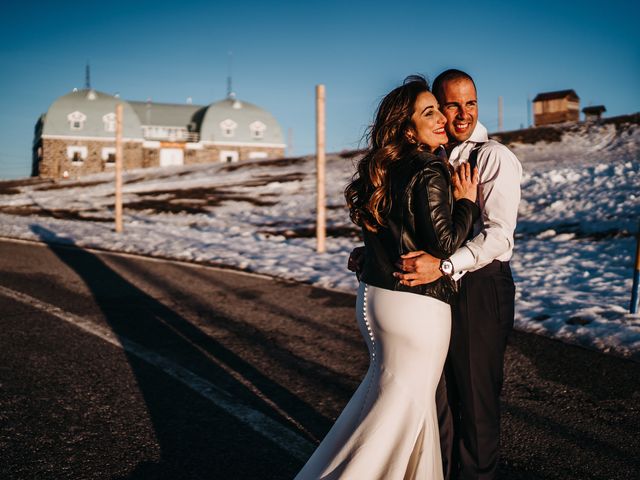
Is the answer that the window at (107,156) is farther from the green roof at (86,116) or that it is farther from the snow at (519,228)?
the snow at (519,228)

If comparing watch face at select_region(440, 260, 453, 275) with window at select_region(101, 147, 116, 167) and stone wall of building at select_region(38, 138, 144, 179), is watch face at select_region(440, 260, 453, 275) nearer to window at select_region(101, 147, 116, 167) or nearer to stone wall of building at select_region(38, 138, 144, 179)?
stone wall of building at select_region(38, 138, 144, 179)

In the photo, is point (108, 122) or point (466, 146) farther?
point (108, 122)

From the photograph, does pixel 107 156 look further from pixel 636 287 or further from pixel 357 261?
pixel 357 261

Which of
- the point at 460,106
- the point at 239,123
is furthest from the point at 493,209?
the point at 239,123

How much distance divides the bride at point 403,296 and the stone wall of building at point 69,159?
5881 cm

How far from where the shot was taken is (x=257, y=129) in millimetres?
63125

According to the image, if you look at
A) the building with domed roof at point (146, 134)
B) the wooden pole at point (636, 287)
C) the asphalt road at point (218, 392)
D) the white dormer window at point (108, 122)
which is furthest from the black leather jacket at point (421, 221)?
the white dormer window at point (108, 122)

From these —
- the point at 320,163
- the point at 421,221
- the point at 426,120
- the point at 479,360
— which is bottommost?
the point at 479,360

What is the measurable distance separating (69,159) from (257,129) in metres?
20.0

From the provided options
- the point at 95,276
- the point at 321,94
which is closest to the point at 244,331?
the point at 95,276

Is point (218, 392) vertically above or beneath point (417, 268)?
beneath

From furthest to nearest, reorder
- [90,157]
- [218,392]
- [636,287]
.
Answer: [90,157]
[636,287]
[218,392]

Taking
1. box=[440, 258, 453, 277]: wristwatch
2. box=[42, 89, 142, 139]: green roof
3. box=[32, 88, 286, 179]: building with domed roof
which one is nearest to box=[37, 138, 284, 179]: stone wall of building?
box=[32, 88, 286, 179]: building with domed roof

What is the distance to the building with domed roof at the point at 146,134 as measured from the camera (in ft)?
185
